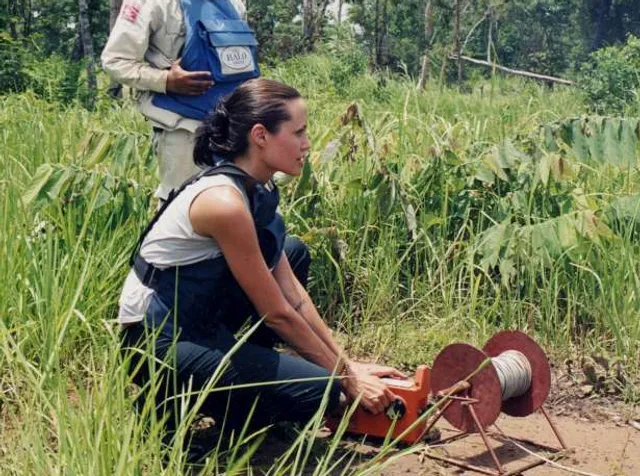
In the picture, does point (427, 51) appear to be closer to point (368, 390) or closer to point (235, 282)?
point (235, 282)

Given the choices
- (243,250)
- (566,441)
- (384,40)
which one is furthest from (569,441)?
(384,40)

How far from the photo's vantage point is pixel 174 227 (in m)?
2.88

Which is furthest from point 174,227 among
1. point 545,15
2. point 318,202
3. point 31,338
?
point 545,15

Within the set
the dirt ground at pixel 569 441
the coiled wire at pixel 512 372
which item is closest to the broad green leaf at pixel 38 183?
the dirt ground at pixel 569 441

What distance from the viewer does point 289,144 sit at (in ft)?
9.59

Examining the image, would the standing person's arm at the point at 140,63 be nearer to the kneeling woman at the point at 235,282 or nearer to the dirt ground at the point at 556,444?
the kneeling woman at the point at 235,282

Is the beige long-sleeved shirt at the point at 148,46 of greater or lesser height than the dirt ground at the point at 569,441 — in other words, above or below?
above

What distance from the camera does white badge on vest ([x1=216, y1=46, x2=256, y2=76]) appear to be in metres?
3.80

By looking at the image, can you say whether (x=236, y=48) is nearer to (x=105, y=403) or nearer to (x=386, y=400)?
(x=386, y=400)

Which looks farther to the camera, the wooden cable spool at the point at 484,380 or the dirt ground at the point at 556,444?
the dirt ground at the point at 556,444

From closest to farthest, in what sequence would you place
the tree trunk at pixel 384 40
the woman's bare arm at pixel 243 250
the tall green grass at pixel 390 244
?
the woman's bare arm at pixel 243 250 → the tall green grass at pixel 390 244 → the tree trunk at pixel 384 40

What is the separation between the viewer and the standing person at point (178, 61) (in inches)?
149

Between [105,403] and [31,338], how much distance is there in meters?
0.91

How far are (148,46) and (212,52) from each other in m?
0.28
